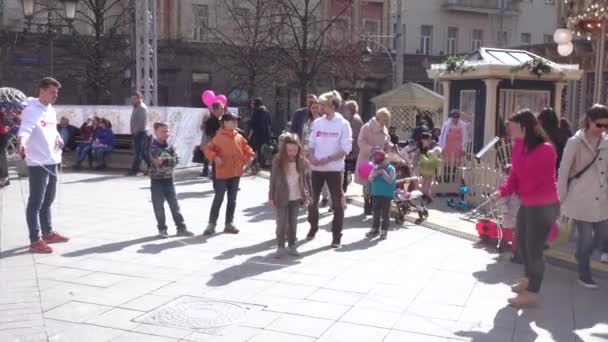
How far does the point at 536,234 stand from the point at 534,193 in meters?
0.35

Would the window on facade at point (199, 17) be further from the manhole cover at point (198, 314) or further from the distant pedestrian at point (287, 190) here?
the manhole cover at point (198, 314)

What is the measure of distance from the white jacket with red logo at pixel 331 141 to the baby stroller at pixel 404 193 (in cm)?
172

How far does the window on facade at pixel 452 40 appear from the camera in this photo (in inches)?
1718

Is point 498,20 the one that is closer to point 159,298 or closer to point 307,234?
point 307,234

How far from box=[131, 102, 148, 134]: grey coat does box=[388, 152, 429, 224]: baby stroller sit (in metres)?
7.16

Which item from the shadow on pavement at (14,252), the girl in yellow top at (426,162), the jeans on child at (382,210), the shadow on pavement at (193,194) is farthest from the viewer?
the shadow on pavement at (193,194)

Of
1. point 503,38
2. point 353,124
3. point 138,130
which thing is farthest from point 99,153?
point 503,38

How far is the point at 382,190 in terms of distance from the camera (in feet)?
29.1

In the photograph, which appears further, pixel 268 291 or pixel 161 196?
pixel 161 196

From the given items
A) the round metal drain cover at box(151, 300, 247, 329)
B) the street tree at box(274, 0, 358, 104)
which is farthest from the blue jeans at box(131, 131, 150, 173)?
the round metal drain cover at box(151, 300, 247, 329)

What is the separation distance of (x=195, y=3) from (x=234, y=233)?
3032 centimetres

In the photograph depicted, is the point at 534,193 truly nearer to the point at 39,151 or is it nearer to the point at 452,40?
the point at 39,151

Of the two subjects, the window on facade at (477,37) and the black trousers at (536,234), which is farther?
the window on facade at (477,37)

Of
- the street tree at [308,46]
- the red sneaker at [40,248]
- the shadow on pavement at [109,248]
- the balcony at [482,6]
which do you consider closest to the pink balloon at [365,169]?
the shadow on pavement at [109,248]
